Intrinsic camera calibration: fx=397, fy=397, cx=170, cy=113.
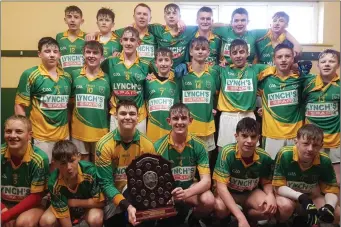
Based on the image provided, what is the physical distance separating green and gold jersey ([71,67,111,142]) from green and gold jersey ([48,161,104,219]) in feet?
1.68

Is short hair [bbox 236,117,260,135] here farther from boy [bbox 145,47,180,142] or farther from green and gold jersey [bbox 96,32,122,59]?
green and gold jersey [bbox 96,32,122,59]

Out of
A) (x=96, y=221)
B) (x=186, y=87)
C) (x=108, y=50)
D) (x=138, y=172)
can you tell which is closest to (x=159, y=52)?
(x=186, y=87)

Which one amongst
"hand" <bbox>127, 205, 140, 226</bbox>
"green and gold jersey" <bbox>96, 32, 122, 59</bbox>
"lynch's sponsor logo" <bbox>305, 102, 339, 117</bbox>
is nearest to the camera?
"hand" <bbox>127, 205, 140, 226</bbox>

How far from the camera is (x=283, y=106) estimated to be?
10.0 ft

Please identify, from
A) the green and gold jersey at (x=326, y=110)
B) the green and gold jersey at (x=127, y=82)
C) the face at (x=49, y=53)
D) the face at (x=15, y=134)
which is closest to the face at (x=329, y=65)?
the green and gold jersey at (x=326, y=110)

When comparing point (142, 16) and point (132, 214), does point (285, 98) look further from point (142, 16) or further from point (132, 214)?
point (132, 214)

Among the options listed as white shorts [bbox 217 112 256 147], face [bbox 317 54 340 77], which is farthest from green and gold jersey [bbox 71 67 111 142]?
face [bbox 317 54 340 77]

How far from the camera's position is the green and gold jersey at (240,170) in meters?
2.65

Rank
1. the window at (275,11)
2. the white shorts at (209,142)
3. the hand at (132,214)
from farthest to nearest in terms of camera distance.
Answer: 1. the window at (275,11)
2. the white shorts at (209,142)
3. the hand at (132,214)

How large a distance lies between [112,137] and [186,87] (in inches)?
32.5

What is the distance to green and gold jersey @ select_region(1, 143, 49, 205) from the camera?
252 centimetres

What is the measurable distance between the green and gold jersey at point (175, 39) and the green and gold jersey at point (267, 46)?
59cm

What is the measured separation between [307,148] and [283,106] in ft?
1.94

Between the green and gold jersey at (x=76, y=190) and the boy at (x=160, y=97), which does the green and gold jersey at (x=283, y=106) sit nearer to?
the boy at (x=160, y=97)
